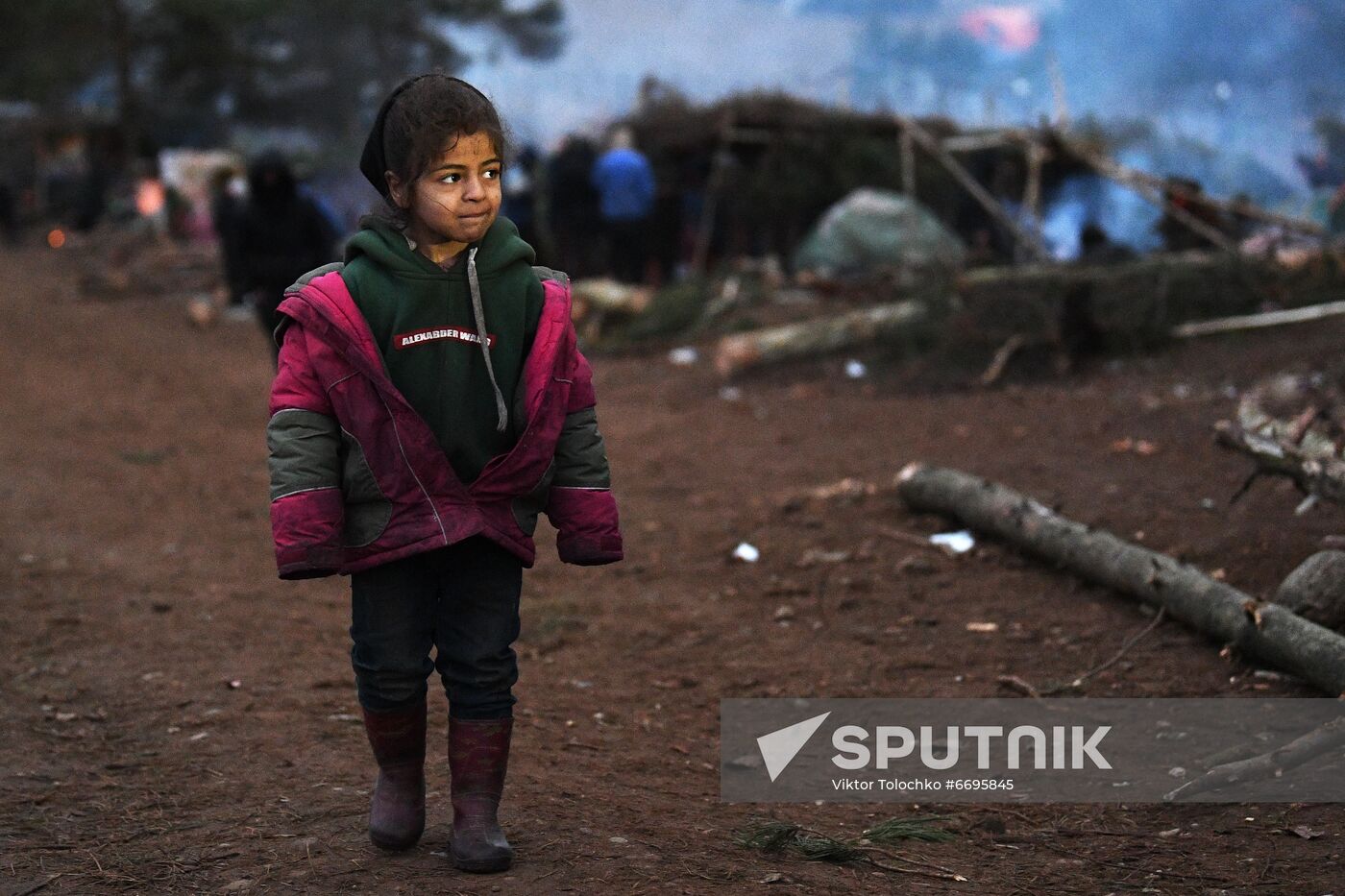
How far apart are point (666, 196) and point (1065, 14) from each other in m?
9.07

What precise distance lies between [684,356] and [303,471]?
35.8 feet

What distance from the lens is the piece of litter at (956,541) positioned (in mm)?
6602

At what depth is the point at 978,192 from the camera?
16359 mm

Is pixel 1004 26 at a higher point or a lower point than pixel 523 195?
higher

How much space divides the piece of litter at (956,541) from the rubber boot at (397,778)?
146 inches

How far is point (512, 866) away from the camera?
3.29 meters

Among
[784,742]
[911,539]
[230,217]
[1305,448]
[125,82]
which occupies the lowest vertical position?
[784,742]

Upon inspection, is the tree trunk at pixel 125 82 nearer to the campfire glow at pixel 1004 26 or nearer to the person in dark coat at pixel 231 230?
the campfire glow at pixel 1004 26

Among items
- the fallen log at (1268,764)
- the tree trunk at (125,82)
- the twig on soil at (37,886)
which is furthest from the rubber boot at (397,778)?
the tree trunk at (125,82)

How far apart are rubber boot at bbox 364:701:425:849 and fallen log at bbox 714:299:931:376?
29.9ft

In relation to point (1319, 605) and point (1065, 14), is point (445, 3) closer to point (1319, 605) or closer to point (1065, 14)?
point (1065, 14)

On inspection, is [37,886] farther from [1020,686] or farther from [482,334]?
[1020,686]

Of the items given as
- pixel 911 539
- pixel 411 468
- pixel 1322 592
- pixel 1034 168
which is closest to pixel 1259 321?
pixel 911 539

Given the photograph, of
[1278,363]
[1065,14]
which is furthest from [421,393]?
[1065,14]
